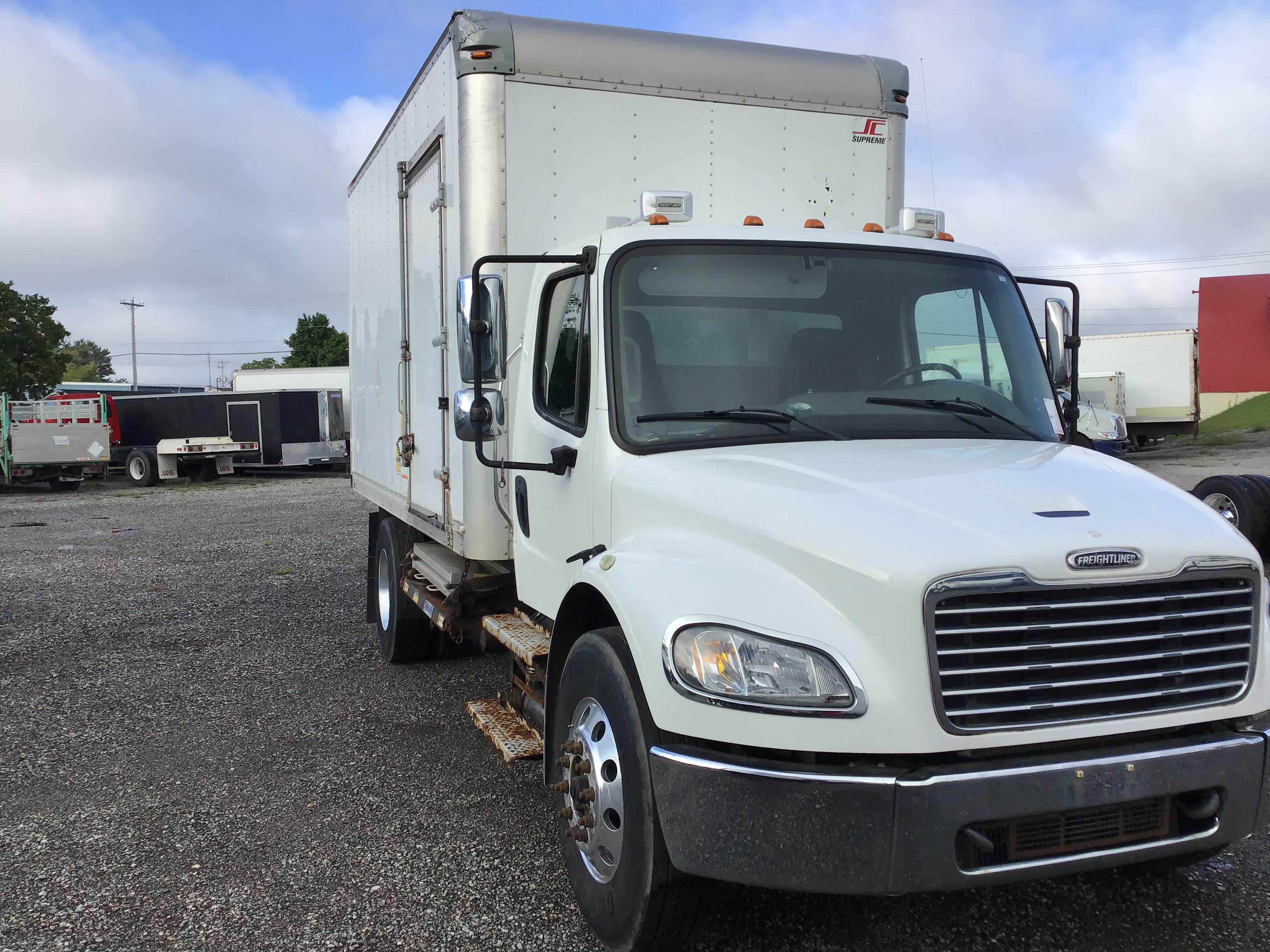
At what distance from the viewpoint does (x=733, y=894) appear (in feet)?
12.0

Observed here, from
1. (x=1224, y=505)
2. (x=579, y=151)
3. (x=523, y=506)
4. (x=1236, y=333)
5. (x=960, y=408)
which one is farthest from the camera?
(x=1224, y=505)

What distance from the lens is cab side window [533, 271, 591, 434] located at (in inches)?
153

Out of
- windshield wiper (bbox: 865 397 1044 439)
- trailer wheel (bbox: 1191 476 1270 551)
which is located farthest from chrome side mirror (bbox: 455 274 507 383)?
trailer wheel (bbox: 1191 476 1270 551)

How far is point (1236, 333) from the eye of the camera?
26.8 feet

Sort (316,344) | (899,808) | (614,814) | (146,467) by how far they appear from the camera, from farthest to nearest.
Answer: (316,344) → (146,467) → (614,814) → (899,808)

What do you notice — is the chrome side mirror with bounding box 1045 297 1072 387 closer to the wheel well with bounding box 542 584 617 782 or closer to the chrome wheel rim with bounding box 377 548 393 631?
the wheel well with bounding box 542 584 617 782

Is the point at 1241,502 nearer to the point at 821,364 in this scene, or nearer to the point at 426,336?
the point at 821,364

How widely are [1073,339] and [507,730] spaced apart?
9.40 feet

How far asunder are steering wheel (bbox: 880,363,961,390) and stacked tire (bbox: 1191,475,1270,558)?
6.37m

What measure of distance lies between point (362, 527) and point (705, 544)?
46.3 ft

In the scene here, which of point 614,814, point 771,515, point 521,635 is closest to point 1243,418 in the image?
point 521,635

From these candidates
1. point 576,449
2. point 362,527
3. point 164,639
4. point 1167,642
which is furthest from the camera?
point 362,527

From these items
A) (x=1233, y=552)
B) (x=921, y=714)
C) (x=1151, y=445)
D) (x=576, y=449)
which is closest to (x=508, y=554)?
(x=576, y=449)

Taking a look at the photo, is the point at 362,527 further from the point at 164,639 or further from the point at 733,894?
the point at 733,894
